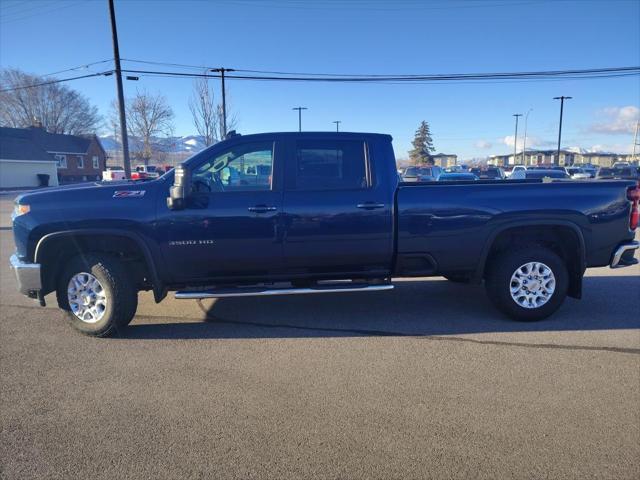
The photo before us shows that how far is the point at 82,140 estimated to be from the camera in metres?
55.6

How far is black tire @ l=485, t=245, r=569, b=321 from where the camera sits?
473 cm

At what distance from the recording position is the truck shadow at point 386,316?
4.59 meters

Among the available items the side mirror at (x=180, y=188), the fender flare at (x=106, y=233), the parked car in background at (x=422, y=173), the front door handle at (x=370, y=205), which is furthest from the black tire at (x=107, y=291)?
the parked car in background at (x=422, y=173)

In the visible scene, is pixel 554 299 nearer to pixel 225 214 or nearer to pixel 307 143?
pixel 307 143

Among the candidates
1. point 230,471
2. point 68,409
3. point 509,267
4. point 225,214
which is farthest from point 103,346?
point 509,267

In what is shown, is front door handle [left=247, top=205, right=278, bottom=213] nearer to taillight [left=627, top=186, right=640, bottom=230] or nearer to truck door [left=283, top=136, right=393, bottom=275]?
truck door [left=283, top=136, right=393, bottom=275]

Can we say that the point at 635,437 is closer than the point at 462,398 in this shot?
Yes

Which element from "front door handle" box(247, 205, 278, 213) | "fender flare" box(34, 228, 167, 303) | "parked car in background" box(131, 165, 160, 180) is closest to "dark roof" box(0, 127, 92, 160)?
"parked car in background" box(131, 165, 160, 180)

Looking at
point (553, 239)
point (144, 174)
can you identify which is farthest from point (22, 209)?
point (144, 174)

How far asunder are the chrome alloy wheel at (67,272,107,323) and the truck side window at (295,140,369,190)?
94.0 inches

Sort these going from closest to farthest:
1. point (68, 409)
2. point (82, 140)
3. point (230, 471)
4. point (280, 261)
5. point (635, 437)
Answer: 1. point (230, 471)
2. point (635, 437)
3. point (68, 409)
4. point (280, 261)
5. point (82, 140)

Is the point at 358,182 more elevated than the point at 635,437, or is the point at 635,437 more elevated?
the point at 358,182

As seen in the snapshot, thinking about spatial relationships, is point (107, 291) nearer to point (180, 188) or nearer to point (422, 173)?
point (180, 188)

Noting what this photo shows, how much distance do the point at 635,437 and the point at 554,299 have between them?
2163mm
